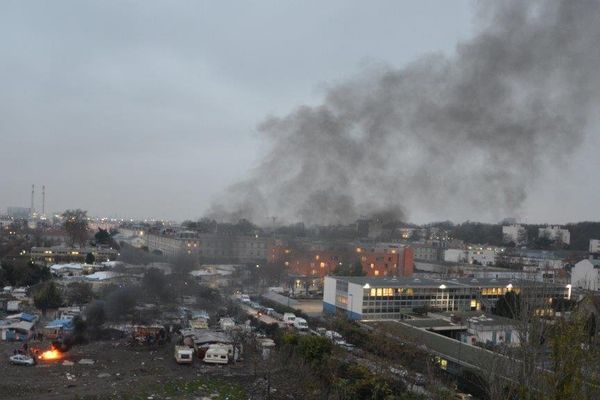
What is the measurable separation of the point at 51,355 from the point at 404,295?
21.9ft

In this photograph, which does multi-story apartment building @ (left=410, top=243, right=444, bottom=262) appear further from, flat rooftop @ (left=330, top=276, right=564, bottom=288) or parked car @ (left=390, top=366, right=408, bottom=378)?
parked car @ (left=390, top=366, right=408, bottom=378)

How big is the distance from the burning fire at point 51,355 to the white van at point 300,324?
13.5 feet

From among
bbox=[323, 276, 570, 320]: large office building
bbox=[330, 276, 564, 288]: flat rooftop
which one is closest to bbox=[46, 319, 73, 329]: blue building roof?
bbox=[323, 276, 570, 320]: large office building

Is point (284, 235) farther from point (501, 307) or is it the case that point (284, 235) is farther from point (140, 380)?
point (140, 380)

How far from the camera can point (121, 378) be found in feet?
22.8

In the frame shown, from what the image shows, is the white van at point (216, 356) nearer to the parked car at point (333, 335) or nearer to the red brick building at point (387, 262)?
the parked car at point (333, 335)

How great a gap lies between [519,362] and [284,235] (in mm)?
18626

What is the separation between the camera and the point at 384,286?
11156 mm

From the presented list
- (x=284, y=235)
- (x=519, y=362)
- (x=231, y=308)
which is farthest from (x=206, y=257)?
(x=519, y=362)

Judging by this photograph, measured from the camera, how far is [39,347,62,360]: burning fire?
7.73 metres

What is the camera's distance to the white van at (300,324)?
10219 mm

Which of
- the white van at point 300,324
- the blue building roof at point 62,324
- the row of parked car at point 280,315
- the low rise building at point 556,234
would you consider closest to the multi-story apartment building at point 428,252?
the low rise building at point 556,234

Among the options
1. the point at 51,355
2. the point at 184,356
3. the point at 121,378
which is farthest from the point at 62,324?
the point at 121,378

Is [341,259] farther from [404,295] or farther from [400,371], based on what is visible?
[400,371]
